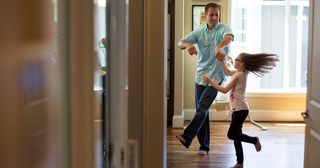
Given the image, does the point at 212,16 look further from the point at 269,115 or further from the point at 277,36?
the point at 269,115

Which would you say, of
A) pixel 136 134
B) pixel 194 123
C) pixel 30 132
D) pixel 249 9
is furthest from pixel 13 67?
pixel 249 9

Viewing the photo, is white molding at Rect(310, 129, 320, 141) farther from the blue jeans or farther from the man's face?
the man's face

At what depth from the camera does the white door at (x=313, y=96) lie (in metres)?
2.82

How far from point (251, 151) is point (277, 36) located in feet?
7.95

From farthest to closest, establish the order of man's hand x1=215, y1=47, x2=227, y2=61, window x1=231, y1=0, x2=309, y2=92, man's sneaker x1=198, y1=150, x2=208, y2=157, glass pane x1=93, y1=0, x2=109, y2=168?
window x1=231, y1=0, x2=309, y2=92, man's sneaker x1=198, y1=150, x2=208, y2=157, man's hand x1=215, y1=47, x2=227, y2=61, glass pane x1=93, y1=0, x2=109, y2=168

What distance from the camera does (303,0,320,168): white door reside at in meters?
2.82

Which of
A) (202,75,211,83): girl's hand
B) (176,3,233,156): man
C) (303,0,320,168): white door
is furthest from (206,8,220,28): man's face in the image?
(303,0,320,168): white door

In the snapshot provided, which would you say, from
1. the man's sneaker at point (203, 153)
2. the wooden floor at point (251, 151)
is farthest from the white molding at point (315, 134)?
the man's sneaker at point (203, 153)

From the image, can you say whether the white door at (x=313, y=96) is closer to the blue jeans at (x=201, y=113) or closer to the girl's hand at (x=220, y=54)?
the girl's hand at (x=220, y=54)

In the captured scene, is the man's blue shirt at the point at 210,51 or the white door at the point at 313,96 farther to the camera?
the man's blue shirt at the point at 210,51

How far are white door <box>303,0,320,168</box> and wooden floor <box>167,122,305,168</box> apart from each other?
1709 millimetres

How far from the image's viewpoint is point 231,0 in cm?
684

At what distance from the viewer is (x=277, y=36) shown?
705 cm

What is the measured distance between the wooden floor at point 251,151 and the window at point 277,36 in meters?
0.83
